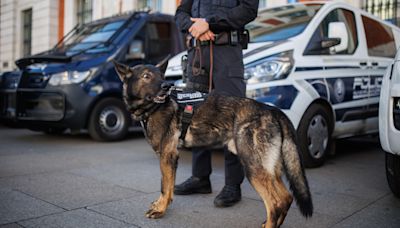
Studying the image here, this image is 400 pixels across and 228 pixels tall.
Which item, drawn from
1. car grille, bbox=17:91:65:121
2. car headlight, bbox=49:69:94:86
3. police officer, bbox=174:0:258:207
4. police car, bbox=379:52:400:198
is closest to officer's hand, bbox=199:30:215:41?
police officer, bbox=174:0:258:207

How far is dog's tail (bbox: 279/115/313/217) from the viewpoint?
2.63m

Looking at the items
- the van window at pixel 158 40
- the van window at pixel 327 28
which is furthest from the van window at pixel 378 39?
the van window at pixel 158 40

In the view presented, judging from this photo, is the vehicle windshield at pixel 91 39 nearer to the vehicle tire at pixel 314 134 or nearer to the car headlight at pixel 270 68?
the car headlight at pixel 270 68

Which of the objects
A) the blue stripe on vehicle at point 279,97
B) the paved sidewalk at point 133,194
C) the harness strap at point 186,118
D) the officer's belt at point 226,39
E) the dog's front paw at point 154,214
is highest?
the officer's belt at point 226,39

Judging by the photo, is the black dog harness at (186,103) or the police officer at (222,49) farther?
the police officer at (222,49)

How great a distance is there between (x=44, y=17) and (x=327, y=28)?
17.4m

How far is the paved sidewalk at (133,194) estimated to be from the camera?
9.82 feet

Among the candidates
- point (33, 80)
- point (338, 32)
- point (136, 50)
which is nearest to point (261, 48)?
point (338, 32)

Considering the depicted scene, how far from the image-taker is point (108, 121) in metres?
6.71

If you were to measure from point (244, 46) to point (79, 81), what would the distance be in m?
3.49

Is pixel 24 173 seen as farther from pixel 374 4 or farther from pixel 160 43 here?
pixel 374 4

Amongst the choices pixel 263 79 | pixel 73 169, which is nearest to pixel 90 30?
pixel 73 169

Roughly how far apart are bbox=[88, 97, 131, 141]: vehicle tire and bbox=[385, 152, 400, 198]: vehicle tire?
437cm

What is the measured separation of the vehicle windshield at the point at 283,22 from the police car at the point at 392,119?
164 cm
